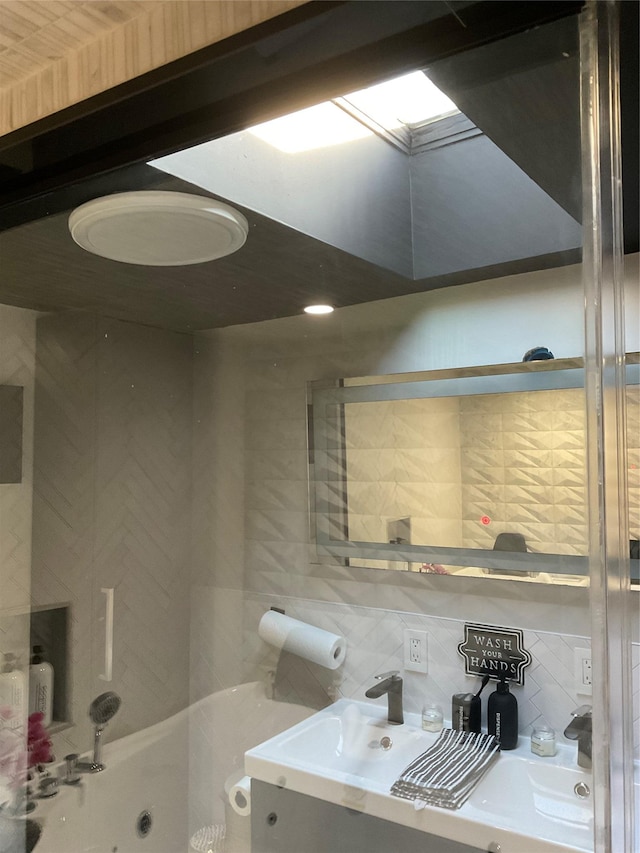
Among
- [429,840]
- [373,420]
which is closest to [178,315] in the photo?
[373,420]

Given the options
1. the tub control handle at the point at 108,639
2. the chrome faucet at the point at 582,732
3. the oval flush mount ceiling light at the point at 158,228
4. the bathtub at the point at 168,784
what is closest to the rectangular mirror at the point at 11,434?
the tub control handle at the point at 108,639

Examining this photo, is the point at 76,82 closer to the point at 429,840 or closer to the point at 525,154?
the point at 525,154

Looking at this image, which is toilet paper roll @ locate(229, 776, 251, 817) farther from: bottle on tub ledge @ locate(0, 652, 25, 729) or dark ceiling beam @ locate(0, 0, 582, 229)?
dark ceiling beam @ locate(0, 0, 582, 229)

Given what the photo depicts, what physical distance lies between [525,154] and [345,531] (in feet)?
2.37

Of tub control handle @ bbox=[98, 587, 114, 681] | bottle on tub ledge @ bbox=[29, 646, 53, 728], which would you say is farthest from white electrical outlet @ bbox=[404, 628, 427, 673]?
bottle on tub ledge @ bbox=[29, 646, 53, 728]

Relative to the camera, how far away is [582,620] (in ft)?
2.38

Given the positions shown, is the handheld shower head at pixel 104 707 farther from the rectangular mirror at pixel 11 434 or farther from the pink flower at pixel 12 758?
the rectangular mirror at pixel 11 434

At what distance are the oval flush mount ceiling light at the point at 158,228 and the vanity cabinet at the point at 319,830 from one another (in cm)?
107

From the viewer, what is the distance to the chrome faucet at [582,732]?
0.71m

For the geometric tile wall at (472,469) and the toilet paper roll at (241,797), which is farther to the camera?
the toilet paper roll at (241,797)

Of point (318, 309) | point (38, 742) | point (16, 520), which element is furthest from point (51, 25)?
point (38, 742)

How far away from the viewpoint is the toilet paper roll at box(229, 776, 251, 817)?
1.35 m

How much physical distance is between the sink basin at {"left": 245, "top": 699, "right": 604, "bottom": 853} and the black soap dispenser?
0.02 meters

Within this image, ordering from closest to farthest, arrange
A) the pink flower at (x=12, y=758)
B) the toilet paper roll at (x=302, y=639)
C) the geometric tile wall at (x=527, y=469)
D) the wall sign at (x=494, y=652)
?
the geometric tile wall at (x=527, y=469) → the wall sign at (x=494, y=652) → the toilet paper roll at (x=302, y=639) → the pink flower at (x=12, y=758)
